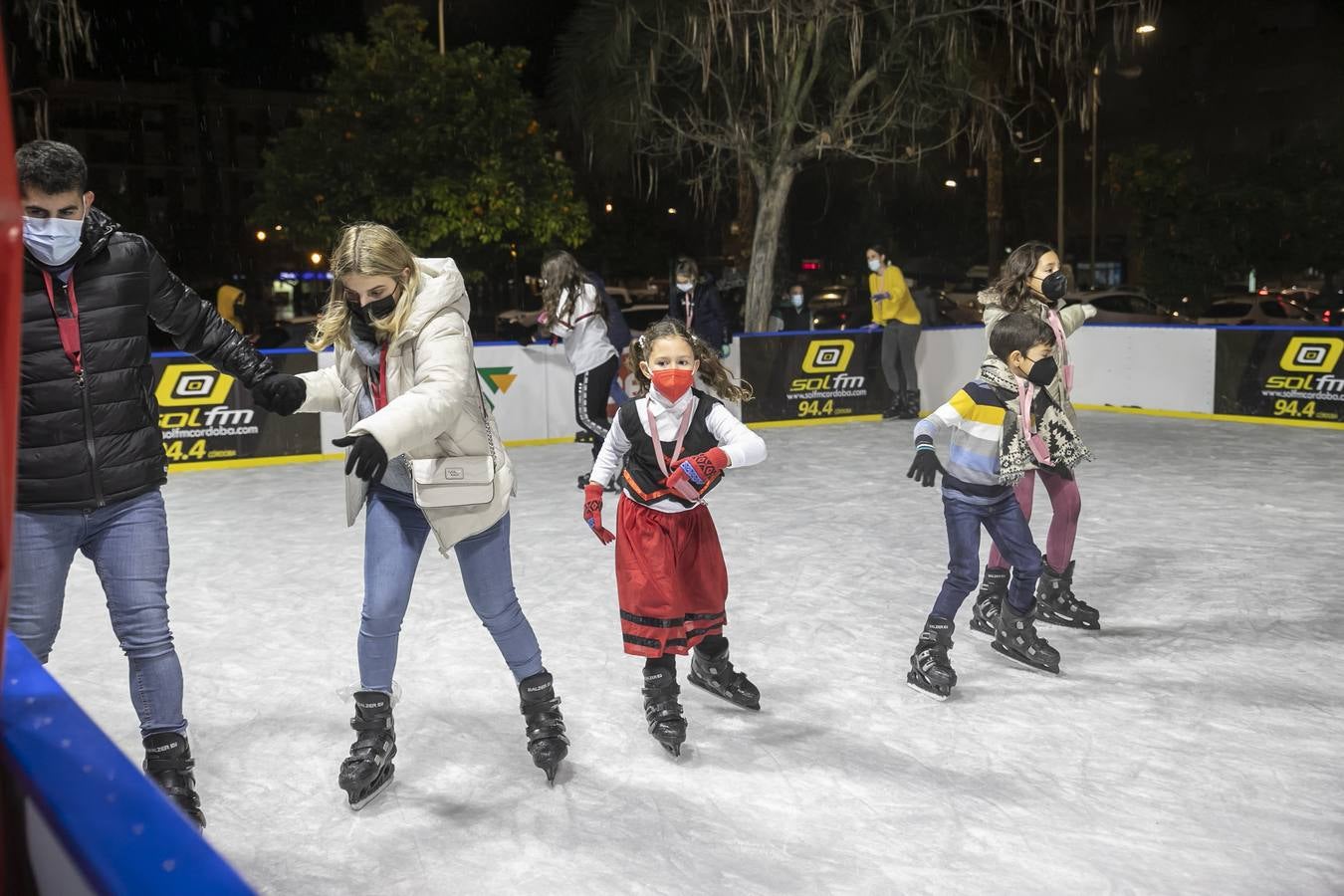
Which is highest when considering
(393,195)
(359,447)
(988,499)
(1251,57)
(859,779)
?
(1251,57)

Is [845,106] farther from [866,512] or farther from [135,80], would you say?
[135,80]

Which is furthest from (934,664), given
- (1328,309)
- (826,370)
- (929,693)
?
(1328,309)

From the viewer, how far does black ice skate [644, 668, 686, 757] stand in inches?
143

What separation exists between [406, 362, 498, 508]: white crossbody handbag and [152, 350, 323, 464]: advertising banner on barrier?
6.88 m

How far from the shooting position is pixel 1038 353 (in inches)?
165

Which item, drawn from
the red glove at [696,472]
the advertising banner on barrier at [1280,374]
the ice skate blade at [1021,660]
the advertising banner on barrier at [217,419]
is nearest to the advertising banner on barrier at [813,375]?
the advertising banner on barrier at [1280,374]

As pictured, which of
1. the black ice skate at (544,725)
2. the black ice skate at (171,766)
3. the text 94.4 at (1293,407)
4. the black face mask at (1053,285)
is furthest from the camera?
the text 94.4 at (1293,407)

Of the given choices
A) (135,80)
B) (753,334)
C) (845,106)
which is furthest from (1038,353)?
(135,80)

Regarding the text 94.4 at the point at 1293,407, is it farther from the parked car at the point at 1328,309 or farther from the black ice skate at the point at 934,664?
the parked car at the point at 1328,309

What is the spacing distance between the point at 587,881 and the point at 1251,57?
51.7m

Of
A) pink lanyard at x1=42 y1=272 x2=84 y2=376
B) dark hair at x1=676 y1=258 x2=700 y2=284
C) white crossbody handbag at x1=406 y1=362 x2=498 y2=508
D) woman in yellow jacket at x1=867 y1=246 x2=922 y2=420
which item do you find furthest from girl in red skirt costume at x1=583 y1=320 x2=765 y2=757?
woman in yellow jacket at x1=867 y1=246 x2=922 y2=420

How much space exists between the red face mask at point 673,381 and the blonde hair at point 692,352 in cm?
10

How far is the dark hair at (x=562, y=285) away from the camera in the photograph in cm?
798

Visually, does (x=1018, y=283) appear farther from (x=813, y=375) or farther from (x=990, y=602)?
(x=813, y=375)
